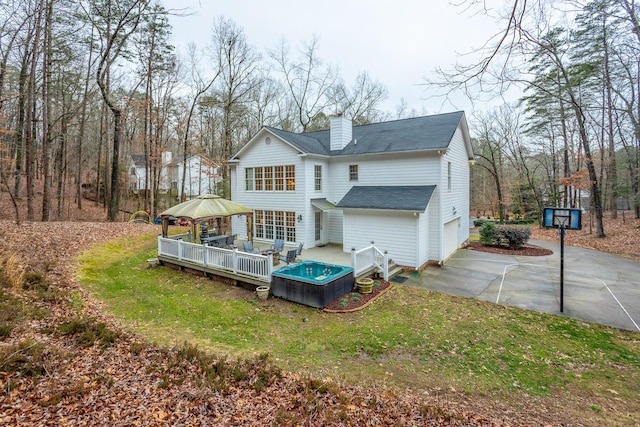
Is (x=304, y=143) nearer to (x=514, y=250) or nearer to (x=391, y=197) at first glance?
(x=391, y=197)

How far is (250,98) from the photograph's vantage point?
28438 mm

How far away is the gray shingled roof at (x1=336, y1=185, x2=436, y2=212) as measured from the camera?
1220 cm

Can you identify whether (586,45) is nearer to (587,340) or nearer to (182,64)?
(587,340)

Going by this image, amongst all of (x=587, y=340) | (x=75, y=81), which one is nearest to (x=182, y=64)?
(x=75, y=81)

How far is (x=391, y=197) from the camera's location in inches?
520

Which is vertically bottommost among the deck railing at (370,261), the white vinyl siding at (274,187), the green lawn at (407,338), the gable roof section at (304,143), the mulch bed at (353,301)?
the green lawn at (407,338)

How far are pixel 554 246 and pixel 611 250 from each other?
2.47 m

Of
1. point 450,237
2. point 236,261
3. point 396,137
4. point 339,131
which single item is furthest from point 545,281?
point 339,131

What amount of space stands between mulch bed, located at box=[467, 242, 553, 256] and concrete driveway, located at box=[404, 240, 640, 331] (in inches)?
30.0

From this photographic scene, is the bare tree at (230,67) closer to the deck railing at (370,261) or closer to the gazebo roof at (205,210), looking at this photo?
the gazebo roof at (205,210)

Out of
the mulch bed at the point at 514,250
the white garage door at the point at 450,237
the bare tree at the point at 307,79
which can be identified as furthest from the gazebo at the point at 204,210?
the bare tree at the point at 307,79

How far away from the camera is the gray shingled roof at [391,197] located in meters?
12.2

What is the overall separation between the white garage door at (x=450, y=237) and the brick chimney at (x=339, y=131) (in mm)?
7045

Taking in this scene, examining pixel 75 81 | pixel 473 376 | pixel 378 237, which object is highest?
pixel 75 81
